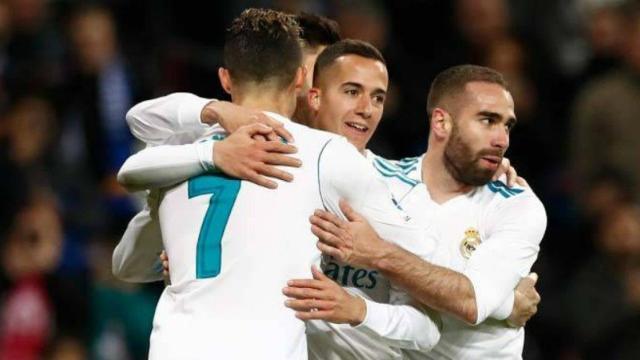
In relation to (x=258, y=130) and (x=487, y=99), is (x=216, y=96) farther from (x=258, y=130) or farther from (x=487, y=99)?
(x=258, y=130)

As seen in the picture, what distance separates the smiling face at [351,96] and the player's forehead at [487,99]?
336 mm

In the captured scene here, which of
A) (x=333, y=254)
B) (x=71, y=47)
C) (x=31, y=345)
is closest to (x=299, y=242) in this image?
(x=333, y=254)

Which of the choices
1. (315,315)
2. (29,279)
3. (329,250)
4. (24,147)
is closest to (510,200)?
(329,250)

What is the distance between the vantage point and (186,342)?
4961 millimetres

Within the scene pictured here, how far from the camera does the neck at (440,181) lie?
5762 millimetres

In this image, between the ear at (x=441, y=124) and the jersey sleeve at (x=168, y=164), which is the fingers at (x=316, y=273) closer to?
the jersey sleeve at (x=168, y=164)

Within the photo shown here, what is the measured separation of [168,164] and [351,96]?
0.93 m

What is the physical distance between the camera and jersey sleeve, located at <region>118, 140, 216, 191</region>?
5.08 meters

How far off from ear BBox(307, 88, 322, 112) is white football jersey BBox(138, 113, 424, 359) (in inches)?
26.9

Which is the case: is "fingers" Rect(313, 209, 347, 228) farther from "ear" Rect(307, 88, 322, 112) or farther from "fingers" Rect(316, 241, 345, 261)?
"ear" Rect(307, 88, 322, 112)

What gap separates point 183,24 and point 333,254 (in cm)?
619

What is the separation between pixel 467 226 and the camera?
222 inches

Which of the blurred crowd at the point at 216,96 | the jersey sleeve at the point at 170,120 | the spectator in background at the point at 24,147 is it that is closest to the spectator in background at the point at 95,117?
the blurred crowd at the point at 216,96

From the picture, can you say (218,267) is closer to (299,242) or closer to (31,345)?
(299,242)
